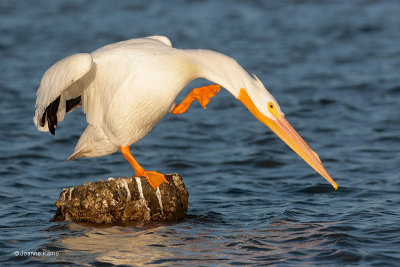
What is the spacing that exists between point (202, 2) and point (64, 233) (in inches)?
567

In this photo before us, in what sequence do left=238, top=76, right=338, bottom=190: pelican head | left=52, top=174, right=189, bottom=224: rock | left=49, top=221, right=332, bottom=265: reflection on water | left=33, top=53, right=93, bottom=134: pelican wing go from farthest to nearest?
left=52, top=174, right=189, bottom=224: rock
left=33, top=53, right=93, bottom=134: pelican wing
left=238, top=76, right=338, bottom=190: pelican head
left=49, top=221, right=332, bottom=265: reflection on water

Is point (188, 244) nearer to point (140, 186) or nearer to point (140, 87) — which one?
point (140, 186)

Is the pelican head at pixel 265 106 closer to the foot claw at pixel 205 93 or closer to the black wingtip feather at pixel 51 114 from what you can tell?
the foot claw at pixel 205 93

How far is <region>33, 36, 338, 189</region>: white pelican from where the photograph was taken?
5.95 metres

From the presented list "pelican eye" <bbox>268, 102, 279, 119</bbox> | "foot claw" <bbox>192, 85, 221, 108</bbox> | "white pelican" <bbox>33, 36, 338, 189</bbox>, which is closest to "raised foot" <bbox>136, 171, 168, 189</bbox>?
"white pelican" <bbox>33, 36, 338, 189</bbox>

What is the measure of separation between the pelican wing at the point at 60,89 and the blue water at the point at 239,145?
101 centimetres

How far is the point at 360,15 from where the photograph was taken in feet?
59.4

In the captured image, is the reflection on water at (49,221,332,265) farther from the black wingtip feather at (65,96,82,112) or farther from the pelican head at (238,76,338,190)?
the black wingtip feather at (65,96,82,112)

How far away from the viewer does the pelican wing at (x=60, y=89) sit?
6.15 metres

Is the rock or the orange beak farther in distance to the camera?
the rock

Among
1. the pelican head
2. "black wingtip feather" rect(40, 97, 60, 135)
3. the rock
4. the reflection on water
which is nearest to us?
the reflection on water

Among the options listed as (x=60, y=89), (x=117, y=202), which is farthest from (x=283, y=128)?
(x=60, y=89)

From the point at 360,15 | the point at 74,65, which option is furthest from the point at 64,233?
the point at 360,15

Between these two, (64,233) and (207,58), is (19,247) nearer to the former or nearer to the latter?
(64,233)
